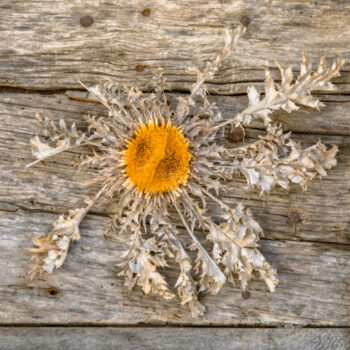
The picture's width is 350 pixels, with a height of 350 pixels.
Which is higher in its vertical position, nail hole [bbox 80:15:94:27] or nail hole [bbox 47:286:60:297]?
nail hole [bbox 80:15:94:27]

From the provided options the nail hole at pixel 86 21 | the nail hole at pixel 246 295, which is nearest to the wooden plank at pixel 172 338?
the nail hole at pixel 246 295

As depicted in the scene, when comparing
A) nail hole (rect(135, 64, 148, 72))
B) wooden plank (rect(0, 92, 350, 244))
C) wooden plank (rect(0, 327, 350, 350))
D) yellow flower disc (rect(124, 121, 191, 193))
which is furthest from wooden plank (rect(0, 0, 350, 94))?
wooden plank (rect(0, 327, 350, 350))

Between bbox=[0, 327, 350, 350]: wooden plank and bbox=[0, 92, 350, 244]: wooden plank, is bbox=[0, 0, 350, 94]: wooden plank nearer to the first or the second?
bbox=[0, 92, 350, 244]: wooden plank

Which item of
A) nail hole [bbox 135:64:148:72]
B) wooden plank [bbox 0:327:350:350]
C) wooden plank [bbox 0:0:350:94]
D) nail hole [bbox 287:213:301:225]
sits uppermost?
wooden plank [bbox 0:0:350:94]

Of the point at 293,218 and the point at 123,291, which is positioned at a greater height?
the point at 293,218

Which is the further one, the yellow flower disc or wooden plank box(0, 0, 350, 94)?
wooden plank box(0, 0, 350, 94)

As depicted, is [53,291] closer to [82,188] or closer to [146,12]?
[82,188]

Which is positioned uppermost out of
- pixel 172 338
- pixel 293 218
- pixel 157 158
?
pixel 157 158

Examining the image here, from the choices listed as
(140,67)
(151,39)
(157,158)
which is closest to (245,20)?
(151,39)
